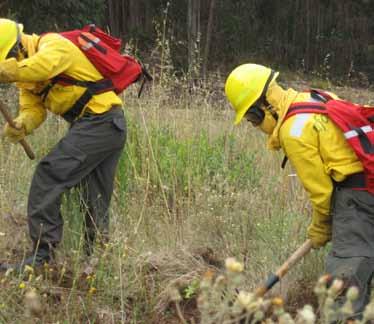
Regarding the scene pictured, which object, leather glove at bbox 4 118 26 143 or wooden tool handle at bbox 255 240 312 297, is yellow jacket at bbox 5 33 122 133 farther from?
wooden tool handle at bbox 255 240 312 297

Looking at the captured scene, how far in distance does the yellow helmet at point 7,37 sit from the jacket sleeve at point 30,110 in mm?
431

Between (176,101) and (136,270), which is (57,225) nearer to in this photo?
(136,270)

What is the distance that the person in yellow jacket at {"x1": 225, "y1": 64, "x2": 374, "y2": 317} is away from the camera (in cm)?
315

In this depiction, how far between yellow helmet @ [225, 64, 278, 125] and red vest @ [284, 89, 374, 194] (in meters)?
0.19

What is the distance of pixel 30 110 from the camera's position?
4.20 m

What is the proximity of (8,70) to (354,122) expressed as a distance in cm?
185

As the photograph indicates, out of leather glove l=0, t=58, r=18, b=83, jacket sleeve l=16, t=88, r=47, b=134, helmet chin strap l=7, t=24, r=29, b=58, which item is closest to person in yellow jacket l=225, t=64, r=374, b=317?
leather glove l=0, t=58, r=18, b=83

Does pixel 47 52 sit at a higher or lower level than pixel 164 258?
higher

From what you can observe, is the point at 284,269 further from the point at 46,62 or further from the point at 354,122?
the point at 46,62

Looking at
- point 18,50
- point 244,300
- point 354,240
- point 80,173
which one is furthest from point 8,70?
point 244,300

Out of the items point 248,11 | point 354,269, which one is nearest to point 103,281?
point 354,269

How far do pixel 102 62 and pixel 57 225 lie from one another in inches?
39.1

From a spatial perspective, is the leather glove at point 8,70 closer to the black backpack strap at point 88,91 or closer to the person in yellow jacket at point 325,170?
the black backpack strap at point 88,91

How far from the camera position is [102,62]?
12.9 ft
